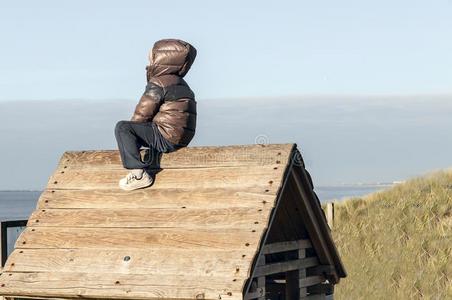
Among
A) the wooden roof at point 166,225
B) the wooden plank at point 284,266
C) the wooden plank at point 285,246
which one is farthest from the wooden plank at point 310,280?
the wooden roof at point 166,225

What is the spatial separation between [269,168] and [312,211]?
52.3 inches

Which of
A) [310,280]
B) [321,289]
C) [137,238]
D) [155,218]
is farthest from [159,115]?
[321,289]

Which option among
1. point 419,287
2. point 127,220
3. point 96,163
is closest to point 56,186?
point 96,163

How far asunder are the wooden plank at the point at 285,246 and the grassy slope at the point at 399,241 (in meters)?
9.86

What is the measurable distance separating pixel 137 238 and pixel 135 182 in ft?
2.61

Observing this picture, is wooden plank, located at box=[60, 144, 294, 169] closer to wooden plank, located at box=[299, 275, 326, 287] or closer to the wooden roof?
the wooden roof

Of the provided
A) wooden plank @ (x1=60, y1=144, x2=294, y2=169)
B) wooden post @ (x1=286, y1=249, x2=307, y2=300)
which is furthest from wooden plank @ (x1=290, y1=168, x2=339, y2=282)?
wooden plank @ (x1=60, y1=144, x2=294, y2=169)

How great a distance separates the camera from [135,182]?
34.6ft

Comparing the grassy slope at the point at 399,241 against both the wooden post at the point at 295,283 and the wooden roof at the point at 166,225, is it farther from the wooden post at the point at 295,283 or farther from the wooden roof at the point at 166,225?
the wooden roof at the point at 166,225

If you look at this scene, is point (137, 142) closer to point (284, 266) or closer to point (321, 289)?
point (284, 266)

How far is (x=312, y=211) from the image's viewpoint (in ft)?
36.5

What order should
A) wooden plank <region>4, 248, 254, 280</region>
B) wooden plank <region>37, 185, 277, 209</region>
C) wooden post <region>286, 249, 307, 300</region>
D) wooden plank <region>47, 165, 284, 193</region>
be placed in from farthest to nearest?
wooden post <region>286, 249, 307, 300</region>
wooden plank <region>47, 165, 284, 193</region>
wooden plank <region>37, 185, 277, 209</region>
wooden plank <region>4, 248, 254, 280</region>

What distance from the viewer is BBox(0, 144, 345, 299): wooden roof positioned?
9375 millimetres

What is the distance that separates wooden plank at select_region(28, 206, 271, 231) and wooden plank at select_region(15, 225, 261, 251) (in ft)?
0.24
